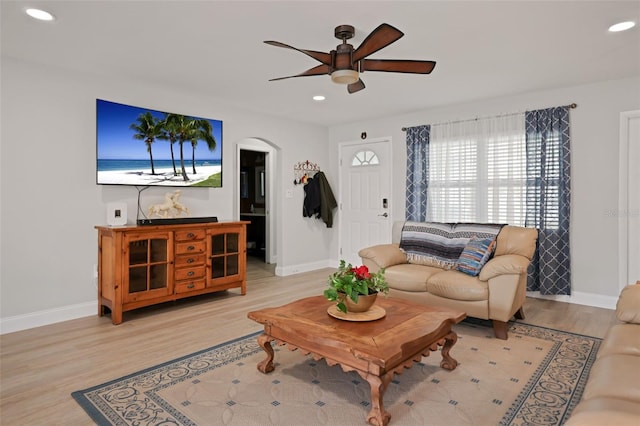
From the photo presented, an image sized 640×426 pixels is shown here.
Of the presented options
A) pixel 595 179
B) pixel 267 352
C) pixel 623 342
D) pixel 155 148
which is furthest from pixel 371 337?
pixel 595 179

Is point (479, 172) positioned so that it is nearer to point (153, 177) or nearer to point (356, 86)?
point (356, 86)

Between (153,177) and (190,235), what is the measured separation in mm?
751

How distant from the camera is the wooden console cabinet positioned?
11.7 feet

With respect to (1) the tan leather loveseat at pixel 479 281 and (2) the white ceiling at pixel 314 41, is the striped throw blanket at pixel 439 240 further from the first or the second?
(2) the white ceiling at pixel 314 41

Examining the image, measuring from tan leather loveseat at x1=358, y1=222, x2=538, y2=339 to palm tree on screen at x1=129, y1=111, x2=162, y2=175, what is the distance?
254 cm

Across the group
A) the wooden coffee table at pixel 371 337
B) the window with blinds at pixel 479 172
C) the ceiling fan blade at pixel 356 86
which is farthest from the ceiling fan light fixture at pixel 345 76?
the window with blinds at pixel 479 172

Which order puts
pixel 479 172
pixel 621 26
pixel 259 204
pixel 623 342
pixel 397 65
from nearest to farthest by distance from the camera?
pixel 623 342 → pixel 397 65 → pixel 621 26 → pixel 479 172 → pixel 259 204

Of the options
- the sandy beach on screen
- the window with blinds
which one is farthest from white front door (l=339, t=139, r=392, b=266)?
the sandy beach on screen

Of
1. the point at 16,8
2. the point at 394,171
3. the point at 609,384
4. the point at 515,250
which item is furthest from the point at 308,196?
the point at 609,384

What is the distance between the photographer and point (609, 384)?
4.87 ft

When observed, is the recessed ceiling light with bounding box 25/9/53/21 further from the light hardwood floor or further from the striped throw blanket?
the striped throw blanket

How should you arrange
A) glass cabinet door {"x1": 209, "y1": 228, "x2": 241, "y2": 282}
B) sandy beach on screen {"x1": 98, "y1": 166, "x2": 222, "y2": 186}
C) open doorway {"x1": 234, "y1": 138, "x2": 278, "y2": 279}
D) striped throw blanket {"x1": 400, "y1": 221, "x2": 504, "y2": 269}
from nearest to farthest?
striped throw blanket {"x1": 400, "y1": 221, "x2": 504, "y2": 269} → sandy beach on screen {"x1": 98, "y1": 166, "x2": 222, "y2": 186} → glass cabinet door {"x1": 209, "y1": 228, "x2": 241, "y2": 282} → open doorway {"x1": 234, "y1": 138, "x2": 278, "y2": 279}

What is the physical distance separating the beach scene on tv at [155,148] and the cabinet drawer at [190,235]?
64cm

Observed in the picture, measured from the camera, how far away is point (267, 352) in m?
2.52
